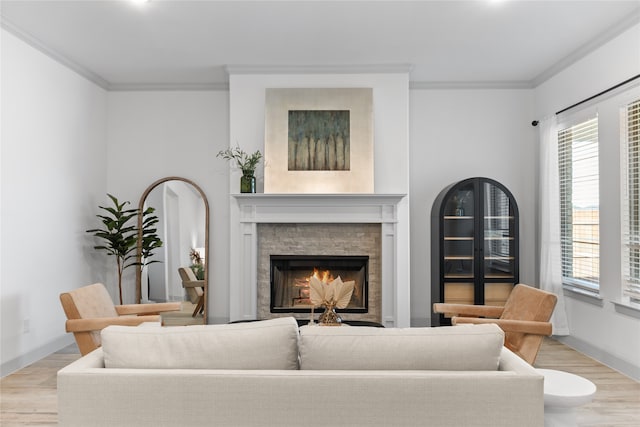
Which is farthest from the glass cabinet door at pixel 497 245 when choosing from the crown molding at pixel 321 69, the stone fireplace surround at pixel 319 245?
the crown molding at pixel 321 69

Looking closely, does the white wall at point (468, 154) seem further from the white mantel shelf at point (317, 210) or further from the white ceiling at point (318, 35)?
the white mantel shelf at point (317, 210)

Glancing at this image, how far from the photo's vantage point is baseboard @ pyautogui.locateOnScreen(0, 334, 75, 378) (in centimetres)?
381

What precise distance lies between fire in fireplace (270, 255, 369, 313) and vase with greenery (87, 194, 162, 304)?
4.86ft

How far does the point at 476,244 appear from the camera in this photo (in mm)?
4977

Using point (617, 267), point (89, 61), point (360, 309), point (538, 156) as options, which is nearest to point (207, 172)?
point (89, 61)

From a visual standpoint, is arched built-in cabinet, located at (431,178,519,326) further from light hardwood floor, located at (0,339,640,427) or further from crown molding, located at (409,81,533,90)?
crown molding, located at (409,81,533,90)

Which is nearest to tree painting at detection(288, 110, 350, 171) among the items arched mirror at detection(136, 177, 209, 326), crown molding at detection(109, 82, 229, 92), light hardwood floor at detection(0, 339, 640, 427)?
crown molding at detection(109, 82, 229, 92)

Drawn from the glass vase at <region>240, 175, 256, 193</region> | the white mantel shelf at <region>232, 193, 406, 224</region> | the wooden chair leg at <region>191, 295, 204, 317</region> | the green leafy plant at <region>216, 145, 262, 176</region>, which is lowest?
the wooden chair leg at <region>191, 295, 204, 317</region>

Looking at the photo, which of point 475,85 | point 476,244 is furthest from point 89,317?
point 475,85

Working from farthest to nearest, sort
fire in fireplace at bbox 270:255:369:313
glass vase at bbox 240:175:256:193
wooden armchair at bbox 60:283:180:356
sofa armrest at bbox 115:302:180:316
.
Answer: fire in fireplace at bbox 270:255:369:313 → glass vase at bbox 240:175:256:193 → sofa armrest at bbox 115:302:180:316 → wooden armchair at bbox 60:283:180:356

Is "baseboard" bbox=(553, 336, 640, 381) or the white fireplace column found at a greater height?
the white fireplace column

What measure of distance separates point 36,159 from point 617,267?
5.12 metres

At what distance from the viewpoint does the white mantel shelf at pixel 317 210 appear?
4918mm

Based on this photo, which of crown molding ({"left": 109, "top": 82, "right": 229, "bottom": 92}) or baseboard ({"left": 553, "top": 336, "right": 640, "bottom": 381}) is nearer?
baseboard ({"left": 553, "top": 336, "right": 640, "bottom": 381})
